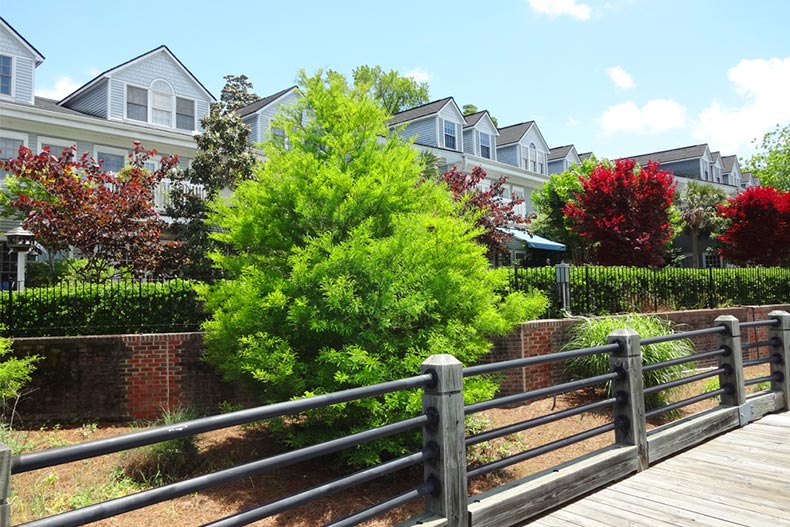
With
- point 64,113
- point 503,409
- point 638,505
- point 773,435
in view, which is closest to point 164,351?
point 503,409

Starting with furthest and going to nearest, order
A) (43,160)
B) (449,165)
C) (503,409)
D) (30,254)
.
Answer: (449,165)
(30,254)
(43,160)
(503,409)

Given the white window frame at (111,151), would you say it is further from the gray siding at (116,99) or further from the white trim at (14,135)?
the white trim at (14,135)

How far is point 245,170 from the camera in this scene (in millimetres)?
16094

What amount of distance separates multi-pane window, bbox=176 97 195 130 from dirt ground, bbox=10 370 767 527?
50.3 ft

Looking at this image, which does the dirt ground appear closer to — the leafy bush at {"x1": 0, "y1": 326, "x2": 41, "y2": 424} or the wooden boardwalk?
the leafy bush at {"x1": 0, "y1": 326, "x2": 41, "y2": 424}

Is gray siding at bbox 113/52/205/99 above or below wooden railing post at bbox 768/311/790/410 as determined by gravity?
above

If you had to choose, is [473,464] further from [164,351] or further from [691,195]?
[691,195]

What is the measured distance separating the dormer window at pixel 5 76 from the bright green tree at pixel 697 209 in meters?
27.0

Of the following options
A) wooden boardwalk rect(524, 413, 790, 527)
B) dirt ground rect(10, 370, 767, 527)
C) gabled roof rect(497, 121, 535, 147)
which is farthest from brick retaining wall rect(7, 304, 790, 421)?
gabled roof rect(497, 121, 535, 147)

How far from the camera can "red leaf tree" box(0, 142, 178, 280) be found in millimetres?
12141

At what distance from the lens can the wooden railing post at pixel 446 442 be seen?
356cm

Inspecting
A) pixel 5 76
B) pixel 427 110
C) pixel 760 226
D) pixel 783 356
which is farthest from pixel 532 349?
pixel 427 110

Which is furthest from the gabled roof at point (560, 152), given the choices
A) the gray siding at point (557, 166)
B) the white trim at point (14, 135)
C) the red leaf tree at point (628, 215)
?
the white trim at point (14, 135)

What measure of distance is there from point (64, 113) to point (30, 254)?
5.12 metres
